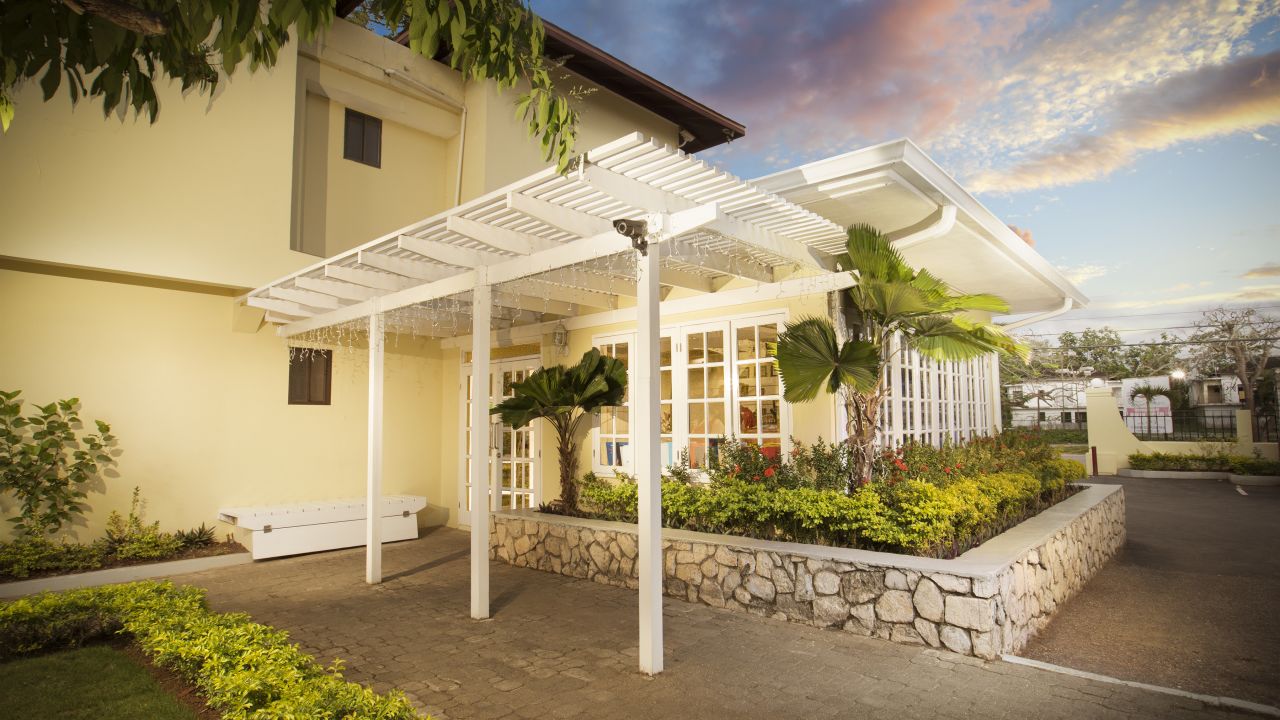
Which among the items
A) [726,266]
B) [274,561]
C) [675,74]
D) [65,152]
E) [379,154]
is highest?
[675,74]

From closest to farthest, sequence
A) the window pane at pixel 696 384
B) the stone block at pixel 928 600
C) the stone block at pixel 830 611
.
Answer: the stone block at pixel 928 600 < the stone block at pixel 830 611 < the window pane at pixel 696 384

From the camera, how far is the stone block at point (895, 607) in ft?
15.6

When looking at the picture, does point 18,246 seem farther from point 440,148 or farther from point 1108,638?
point 1108,638

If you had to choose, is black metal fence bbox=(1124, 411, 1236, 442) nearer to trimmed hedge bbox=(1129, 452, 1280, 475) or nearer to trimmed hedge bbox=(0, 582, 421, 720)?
trimmed hedge bbox=(1129, 452, 1280, 475)

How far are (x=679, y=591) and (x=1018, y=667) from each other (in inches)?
106

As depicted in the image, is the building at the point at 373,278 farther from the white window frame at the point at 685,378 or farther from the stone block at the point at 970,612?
the stone block at the point at 970,612

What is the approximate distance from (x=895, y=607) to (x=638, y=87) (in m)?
9.31

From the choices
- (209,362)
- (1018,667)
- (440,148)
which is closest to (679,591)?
(1018,667)

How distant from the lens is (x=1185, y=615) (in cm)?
555

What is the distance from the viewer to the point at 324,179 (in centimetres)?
960

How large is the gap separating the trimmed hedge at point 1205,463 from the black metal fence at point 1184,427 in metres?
3.74

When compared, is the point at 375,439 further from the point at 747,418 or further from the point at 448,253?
the point at 747,418

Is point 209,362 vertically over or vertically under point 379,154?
under

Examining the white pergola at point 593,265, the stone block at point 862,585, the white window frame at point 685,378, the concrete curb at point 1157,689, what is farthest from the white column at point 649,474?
the white window frame at point 685,378
